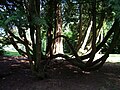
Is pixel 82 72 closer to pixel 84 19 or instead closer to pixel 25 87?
pixel 25 87

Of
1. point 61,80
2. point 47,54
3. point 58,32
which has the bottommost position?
point 61,80

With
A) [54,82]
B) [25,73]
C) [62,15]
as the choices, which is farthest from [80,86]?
[62,15]

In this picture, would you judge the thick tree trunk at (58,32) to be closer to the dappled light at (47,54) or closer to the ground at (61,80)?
the dappled light at (47,54)

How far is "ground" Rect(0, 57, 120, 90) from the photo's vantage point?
6876 mm

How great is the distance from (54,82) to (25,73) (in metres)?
1.47

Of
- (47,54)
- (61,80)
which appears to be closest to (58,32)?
(47,54)

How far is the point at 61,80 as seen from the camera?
7.35 meters

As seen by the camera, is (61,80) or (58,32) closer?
(61,80)

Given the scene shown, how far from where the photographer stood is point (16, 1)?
718 centimetres

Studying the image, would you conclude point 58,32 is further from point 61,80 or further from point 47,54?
point 61,80

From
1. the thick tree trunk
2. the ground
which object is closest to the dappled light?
the ground

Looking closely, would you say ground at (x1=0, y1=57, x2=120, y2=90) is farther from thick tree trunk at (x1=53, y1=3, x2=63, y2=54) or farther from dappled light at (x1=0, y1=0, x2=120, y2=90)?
thick tree trunk at (x1=53, y1=3, x2=63, y2=54)

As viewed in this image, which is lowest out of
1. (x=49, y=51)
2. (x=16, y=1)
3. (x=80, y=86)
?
(x=80, y=86)

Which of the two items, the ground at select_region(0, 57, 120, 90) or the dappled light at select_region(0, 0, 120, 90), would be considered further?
the ground at select_region(0, 57, 120, 90)
